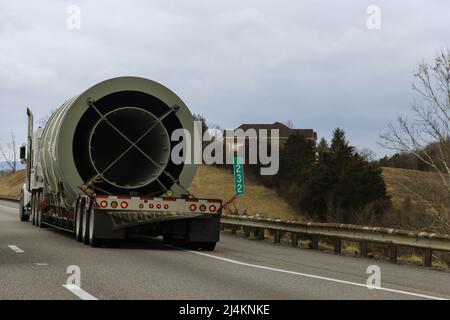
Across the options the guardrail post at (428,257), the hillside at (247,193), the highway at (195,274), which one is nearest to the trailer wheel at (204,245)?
the highway at (195,274)

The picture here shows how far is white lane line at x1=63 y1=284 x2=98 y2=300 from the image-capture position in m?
7.78

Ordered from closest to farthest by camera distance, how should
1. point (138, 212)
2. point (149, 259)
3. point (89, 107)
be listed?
point (149, 259) < point (138, 212) < point (89, 107)

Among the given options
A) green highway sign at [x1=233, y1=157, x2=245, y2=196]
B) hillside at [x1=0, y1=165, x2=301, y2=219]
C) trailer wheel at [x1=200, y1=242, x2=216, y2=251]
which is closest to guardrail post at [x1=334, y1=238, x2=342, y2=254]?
trailer wheel at [x1=200, y1=242, x2=216, y2=251]

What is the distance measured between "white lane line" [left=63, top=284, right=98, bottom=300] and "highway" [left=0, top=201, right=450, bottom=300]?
12 millimetres

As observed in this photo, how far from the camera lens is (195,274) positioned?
10.3 metres

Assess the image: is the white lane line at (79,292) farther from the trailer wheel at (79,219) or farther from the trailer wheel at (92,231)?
the trailer wheel at (79,219)

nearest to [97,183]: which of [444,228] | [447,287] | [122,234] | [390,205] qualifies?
[122,234]

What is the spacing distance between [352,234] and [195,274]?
242 inches

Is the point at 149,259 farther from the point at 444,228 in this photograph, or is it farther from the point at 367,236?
the point at 444,228

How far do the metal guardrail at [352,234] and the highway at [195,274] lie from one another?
1.62 feet

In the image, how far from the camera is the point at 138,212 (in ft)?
46.6

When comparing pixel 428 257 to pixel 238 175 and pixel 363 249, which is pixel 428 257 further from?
pixel 238 175
